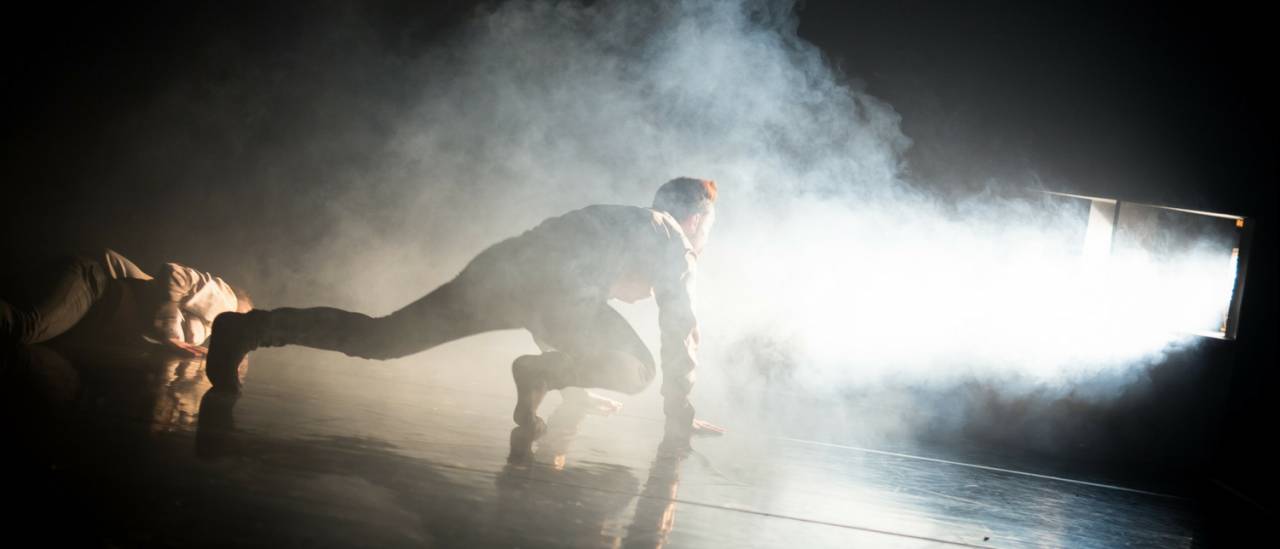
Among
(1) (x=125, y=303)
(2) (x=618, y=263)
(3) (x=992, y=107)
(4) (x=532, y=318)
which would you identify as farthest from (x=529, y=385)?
(3) (x=992, y=107)

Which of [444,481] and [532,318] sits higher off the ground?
[532,318]

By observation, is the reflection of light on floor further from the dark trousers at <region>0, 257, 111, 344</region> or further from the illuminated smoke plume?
the illuminated smoke plume

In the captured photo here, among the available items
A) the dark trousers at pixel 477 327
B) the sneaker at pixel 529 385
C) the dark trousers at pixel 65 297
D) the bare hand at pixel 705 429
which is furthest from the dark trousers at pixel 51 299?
the bare hand at pixel 705 429

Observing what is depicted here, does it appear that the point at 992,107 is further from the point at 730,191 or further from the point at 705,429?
the point at 705,429

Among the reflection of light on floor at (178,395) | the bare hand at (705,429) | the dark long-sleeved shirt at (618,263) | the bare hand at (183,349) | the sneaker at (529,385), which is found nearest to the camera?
the reflection of light on floor at (178,395)

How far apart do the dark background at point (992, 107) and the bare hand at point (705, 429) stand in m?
2.68

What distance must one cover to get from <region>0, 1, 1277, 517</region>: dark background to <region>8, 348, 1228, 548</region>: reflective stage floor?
6.68ft

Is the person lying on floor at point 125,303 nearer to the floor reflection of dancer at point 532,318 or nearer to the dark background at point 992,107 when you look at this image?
the floor reflection of dancer at point 532,318

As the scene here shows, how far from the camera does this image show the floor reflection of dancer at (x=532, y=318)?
2.87 meters

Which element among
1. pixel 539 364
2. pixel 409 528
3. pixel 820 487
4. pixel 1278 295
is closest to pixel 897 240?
pixel 1278 295

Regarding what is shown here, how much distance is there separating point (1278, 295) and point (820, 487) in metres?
4.19

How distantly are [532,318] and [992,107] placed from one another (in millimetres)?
3888

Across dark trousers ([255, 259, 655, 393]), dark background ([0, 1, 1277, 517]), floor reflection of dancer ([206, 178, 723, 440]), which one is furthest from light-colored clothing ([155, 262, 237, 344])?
dark background ([0, 1, 1277, 517])

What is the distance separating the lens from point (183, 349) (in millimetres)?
4168
